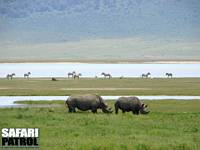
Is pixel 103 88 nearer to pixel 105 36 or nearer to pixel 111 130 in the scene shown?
pixel 111 130

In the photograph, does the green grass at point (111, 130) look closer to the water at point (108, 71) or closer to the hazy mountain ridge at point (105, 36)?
the water at point (108, 71)

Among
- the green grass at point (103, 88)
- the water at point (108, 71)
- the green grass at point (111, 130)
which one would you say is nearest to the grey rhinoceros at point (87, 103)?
the green grass at point (111, 130)

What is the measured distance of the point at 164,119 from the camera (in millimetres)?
20719

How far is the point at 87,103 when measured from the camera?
947 inches

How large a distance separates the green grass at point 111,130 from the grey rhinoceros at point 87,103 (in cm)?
167

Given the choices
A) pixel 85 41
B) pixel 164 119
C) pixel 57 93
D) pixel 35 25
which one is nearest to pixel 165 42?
pixel 85 41

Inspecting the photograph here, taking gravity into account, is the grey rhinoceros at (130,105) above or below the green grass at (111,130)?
above

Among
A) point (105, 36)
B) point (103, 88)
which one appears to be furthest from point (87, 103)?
point (105, 36)

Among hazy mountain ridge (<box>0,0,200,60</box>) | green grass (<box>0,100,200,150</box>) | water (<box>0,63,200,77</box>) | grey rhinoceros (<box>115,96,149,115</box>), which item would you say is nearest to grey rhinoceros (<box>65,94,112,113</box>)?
grey rhinoceros (<box>115,96,149,115</box>)

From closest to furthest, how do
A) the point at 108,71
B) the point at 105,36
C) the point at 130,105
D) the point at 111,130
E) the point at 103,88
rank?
the point at 111,130 → the point at 130,105 → the point at 103,88 → the point at 108,71 → the point at 105,36

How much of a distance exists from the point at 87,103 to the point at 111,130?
6270 mm

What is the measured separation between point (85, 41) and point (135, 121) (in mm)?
138509

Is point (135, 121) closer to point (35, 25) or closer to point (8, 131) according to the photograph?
point (8, 131)

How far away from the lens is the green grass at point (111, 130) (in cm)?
1532
